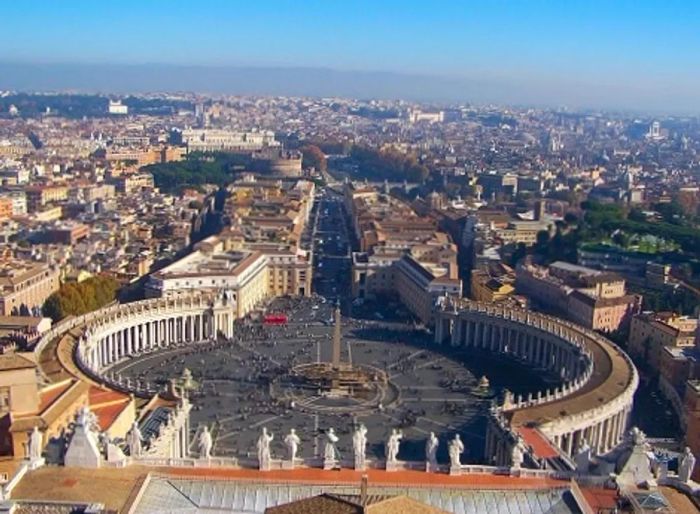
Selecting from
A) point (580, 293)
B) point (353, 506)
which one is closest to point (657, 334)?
point (580, 293)

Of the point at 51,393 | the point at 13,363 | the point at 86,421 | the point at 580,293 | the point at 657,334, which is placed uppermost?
the point at 86,421

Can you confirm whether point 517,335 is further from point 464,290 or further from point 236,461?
point 236,461

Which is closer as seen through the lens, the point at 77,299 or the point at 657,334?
the point at 657,334

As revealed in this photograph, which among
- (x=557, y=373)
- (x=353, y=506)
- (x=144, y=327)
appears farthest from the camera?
(x=144, y=327)

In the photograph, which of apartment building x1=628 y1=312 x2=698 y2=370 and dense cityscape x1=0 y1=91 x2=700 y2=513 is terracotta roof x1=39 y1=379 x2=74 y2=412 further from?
Result: apartment building x1=628 y1=312 x2=698 y2=370

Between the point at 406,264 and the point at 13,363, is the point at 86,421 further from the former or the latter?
the point at 406,264

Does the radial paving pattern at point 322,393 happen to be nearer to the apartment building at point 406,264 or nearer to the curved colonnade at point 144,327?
the curved colonnade at point 144,327

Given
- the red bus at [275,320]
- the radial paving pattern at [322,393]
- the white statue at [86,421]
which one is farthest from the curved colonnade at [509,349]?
the white statue at [86,421]

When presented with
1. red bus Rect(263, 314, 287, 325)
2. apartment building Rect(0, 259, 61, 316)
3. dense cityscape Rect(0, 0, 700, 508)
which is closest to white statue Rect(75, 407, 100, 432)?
dense cityscape Rect(0, 0, 700, 508)

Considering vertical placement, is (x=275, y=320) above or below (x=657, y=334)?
below
